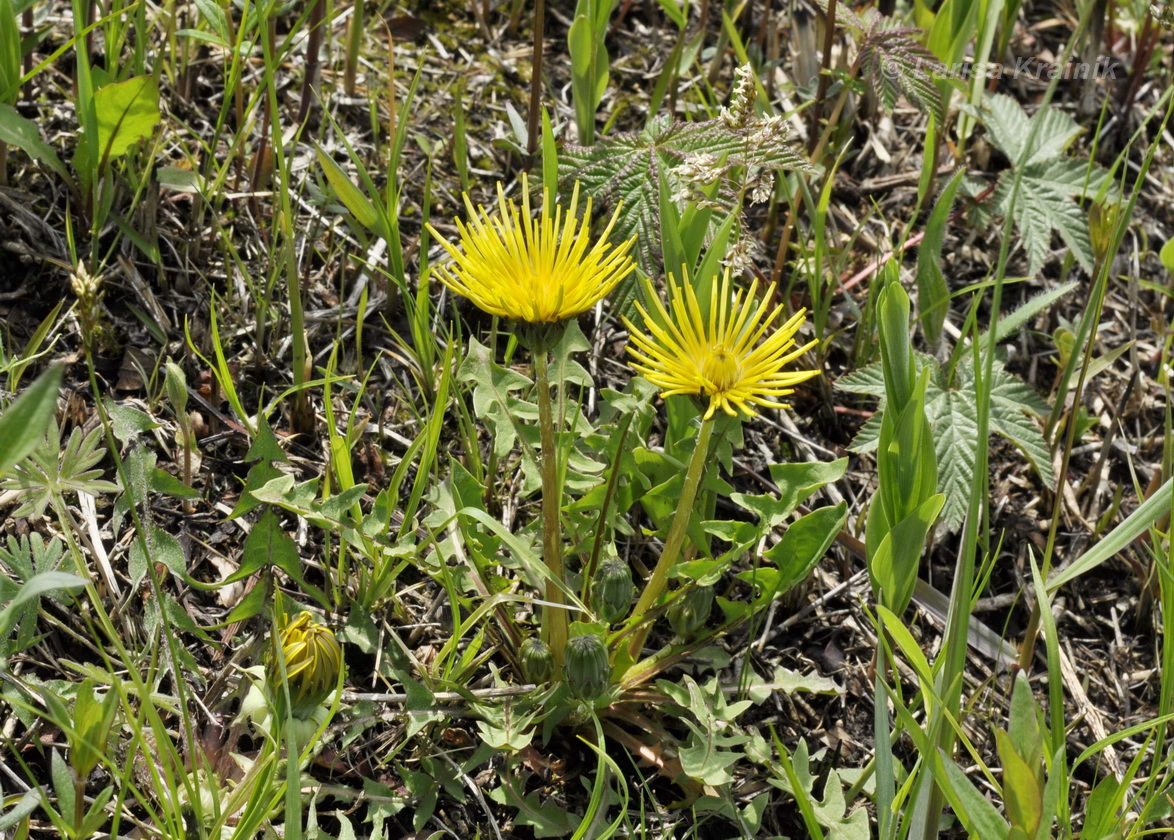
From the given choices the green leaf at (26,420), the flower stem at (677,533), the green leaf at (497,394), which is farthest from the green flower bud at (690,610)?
the green leaf at (26,420)

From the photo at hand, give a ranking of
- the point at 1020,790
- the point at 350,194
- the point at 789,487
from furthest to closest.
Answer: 1. the point at 350,194
2. the point at 789,487
3. the point at 1020,790

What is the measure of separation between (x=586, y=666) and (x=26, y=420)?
35.5 inches

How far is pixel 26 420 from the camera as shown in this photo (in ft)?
3.71

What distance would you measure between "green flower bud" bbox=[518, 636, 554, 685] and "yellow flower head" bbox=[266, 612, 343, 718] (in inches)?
12.6

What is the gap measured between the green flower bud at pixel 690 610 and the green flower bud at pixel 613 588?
104mm

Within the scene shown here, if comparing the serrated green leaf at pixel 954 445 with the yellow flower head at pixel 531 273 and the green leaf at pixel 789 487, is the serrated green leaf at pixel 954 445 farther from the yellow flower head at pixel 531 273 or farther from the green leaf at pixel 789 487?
the yellow flower head at pixel 531 273

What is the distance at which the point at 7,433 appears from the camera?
1.14m

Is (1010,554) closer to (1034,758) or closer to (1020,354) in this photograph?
(1020,354)

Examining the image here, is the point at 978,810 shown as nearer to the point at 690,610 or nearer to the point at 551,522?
the point at 690,610

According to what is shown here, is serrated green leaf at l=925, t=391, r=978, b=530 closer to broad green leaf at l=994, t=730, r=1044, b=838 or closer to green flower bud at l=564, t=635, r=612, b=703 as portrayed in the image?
broad green leaf at l=994, t=730, r=1044, b=838

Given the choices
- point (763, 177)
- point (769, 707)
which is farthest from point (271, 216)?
point (769, 707)

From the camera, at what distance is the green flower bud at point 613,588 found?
1853 mm

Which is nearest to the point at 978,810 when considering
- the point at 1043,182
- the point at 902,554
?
the point at 902,554

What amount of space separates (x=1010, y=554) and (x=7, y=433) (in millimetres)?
1984
